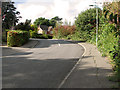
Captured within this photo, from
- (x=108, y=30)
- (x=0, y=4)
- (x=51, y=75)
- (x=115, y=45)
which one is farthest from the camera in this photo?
(x=0, y=4)

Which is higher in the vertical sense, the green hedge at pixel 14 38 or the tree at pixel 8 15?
the tree at pixel 8 15

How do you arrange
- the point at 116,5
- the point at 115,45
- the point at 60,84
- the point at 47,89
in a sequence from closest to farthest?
the point at 47,89 → the point at 60,84 → the point at 115,45 → the point at 116,5

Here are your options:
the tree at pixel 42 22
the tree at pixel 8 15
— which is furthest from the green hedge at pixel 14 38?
the tree at pixel 42 22

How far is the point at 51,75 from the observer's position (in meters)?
7.58

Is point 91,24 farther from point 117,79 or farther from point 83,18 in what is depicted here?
point 117,79

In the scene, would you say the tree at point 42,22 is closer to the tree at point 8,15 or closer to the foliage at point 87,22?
the tree at point 8,15

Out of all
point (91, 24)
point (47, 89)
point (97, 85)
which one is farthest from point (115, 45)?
point (91, 24)

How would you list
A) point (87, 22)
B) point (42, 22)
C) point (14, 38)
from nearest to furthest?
point (14, 38) < point (87, 22) < point (42, 22)

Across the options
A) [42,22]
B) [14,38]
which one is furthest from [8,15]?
[42,22]

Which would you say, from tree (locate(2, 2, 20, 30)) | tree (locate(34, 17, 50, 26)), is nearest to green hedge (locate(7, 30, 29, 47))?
tree (locate(2, 2, 20, 30))

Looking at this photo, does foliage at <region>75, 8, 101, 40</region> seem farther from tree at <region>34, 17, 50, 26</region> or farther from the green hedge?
tree at <region>34, 17, 50, 26</region>

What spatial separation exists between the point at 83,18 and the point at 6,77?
88.4 ft

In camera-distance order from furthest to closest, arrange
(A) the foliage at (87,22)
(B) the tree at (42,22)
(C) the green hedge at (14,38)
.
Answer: (B) the tree at (42,22) → (A) the foliage at (87,22) → (C) the green hedge at (14,38)

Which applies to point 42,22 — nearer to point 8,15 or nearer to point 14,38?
point 8,15
